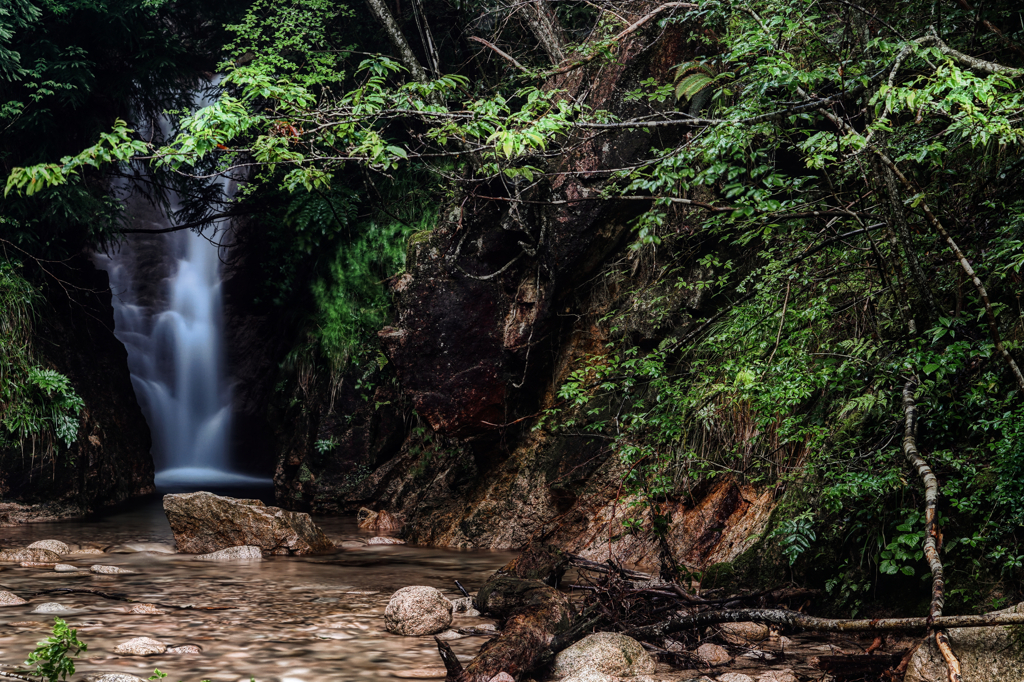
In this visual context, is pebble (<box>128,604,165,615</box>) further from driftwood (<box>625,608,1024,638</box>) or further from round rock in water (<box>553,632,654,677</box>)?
driftwood (<box>625,608,1024,638</box>)

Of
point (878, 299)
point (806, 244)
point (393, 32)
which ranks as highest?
point (393, 32)

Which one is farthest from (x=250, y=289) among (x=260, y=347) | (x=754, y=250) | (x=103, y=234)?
(x=754, y=250)

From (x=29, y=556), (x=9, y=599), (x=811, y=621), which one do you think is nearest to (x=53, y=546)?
(x=29, y=556)

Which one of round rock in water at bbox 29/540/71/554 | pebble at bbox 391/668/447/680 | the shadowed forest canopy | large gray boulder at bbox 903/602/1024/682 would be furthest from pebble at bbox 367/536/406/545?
large gray boulder at bbox 903/602/1024/682

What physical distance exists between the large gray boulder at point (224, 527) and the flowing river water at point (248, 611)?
0.71ft

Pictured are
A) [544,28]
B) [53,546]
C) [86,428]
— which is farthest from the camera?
[86,428]

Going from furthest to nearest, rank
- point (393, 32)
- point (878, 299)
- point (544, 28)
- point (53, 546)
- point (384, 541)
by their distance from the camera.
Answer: point (393, 32)
point (384, 541)
point (544, 28)
point (53, 546)
point (878, 299)

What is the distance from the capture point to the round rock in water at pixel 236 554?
23.3 ft

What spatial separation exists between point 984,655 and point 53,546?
25.0 ft

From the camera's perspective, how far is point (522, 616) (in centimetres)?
399

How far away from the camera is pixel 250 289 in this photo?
1410cm

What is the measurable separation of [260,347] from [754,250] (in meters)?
10.1

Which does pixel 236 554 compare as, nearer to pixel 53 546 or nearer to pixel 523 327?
pixel 53 546

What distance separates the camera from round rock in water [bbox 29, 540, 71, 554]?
279 inches
